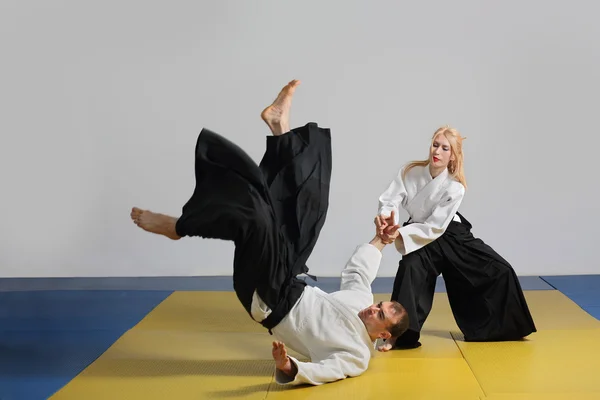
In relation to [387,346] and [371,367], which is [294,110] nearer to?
[387,346]

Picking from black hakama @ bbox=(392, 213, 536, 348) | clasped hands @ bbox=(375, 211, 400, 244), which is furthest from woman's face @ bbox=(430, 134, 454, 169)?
clasped hands @ bbox=(375, 211, 400, 244)

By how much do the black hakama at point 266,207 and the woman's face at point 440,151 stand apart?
754mm

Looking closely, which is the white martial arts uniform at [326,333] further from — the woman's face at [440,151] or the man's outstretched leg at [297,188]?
the woman's face at [440,151]

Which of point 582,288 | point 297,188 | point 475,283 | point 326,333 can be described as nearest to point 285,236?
point 297,188

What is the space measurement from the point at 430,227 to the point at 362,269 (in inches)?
19.7

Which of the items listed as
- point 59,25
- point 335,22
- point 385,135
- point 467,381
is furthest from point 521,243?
point 59,25

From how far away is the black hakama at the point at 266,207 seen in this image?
10.5 feet

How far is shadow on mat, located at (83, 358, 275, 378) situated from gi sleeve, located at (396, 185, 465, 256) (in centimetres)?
91

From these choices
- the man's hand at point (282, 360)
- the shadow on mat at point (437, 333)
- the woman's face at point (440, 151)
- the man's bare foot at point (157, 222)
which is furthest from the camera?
the shadow on mat at point (437, 333)

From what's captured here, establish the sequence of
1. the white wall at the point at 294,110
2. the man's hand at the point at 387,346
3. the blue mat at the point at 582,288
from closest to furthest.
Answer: the man's hand at the point at 387,346 < the blue mat at the point at 582,288 < the white wall at the point at 294,110

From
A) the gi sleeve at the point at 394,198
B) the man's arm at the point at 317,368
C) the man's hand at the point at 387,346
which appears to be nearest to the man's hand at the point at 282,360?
the man's arm at the point at 317,368

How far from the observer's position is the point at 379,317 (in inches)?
136

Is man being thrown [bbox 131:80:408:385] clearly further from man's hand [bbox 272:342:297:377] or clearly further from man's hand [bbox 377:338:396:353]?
man's hand [bbox 377:338:396:353]

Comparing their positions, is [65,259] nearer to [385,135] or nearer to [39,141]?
[39,141]
